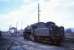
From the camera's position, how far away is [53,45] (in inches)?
385

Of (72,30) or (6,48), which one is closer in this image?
(72,30)

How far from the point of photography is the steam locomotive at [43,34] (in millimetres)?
9562

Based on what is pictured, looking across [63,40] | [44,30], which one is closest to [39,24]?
[44,30]

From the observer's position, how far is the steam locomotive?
376 inches

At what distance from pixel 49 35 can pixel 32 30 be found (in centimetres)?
50

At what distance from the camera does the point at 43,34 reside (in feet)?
31.8

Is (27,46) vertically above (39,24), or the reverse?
(39,24)

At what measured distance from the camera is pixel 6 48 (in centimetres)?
995

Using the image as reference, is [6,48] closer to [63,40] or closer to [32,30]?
[32,30]

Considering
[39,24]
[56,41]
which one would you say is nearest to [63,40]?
[56,41]

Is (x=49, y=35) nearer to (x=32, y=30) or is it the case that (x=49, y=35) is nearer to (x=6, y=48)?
(x=32, y=30)

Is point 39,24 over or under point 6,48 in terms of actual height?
over

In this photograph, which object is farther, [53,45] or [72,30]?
[53,45]

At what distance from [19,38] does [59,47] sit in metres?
1.14
